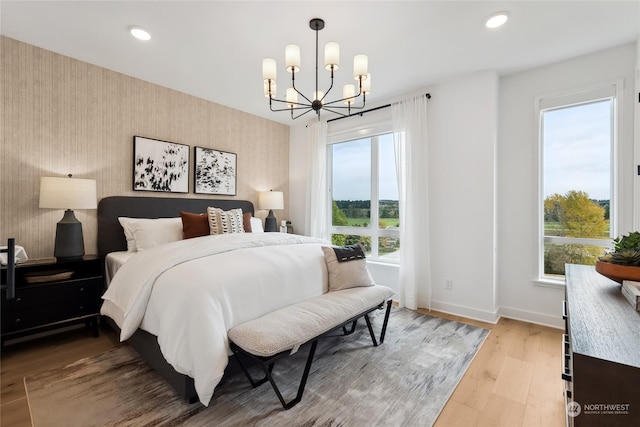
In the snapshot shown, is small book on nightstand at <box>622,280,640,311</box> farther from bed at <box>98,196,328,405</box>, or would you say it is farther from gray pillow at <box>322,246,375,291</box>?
bed at <box>98,196,328,405</box>

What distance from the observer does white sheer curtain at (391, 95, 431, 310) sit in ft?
11.3

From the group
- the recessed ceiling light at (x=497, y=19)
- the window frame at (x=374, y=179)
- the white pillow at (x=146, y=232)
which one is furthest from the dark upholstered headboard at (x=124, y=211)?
the recessed ceiling light at (x=497, y=19)

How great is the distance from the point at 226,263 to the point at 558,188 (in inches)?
129

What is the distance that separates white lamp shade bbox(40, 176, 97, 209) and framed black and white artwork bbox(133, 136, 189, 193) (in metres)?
0.72

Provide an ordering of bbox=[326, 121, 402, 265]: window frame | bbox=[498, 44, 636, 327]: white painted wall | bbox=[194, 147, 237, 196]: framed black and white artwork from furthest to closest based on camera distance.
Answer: bbox=[326, 121, 402, 265]: window frame < bbox=[194, 147, 237, 196]: framed black and white artwork < bbox=[498, 44, 636, 327]: white painted wall

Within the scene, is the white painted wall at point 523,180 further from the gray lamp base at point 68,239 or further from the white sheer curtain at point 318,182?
the gray lamp base at point 68,239

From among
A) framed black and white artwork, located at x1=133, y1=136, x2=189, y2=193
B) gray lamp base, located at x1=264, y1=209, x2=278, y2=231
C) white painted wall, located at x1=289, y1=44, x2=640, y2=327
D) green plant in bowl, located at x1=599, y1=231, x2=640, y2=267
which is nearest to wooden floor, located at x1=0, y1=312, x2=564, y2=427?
white painted wall, located at x1=289, y1=44, x2=640, y2=327

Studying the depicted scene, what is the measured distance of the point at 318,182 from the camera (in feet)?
14.7

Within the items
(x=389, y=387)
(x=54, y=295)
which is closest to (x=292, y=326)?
(x=389, y=387)

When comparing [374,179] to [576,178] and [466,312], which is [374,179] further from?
[576,178]

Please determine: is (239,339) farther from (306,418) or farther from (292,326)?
(306,418)

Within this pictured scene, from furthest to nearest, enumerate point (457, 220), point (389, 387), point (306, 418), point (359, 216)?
1. point (359, 216)
2. point (457, 220)
3. point (389, 387)
4. point (306, 418)

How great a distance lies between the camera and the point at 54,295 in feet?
8.05

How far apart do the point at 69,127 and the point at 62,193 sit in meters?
0.78
